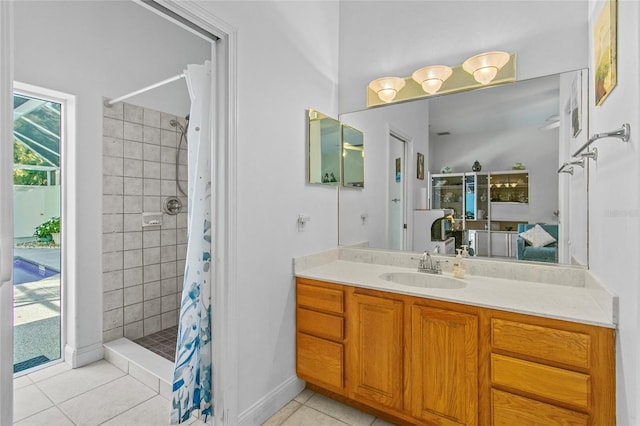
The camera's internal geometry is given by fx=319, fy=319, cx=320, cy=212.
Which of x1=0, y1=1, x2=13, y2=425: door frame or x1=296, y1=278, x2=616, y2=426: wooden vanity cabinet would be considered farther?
x1=296, y1=278, x2=616, y2=426: wooden vanity cabinet

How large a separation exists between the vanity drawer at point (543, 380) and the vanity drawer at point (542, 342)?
1.7 inches

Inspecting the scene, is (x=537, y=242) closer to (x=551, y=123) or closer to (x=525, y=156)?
(x=525, y=156)

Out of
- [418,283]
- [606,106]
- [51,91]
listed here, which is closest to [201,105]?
[51,91]

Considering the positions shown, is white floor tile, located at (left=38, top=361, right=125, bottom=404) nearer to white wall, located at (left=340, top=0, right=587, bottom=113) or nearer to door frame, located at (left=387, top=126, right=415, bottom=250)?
door frame, located at (left=387, top=126, right=415, bottom=250)

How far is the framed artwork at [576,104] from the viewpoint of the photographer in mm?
1729

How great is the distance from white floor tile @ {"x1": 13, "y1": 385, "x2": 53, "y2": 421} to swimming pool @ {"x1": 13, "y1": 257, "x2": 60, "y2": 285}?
732mm

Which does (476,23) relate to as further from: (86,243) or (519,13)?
(86,243)

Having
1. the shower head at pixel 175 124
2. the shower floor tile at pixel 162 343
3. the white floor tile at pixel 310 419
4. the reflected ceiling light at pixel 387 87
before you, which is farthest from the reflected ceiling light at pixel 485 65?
the shower floor tile at pixel 162 343

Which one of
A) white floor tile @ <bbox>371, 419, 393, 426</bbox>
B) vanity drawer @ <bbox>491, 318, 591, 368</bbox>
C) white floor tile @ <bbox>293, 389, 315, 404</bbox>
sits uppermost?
vanity drawer @ <bbox>491, 318, 591, 368</bbox>

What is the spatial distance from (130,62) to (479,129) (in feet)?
9.39

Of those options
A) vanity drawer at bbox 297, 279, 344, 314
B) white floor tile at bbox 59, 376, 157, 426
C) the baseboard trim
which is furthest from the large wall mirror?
white floor tile at bbox 59, 376, 157, 426

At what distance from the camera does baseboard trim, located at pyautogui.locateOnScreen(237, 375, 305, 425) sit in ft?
5.85

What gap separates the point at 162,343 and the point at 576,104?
3375 mm

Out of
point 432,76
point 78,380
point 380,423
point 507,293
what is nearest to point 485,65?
point 432,76
